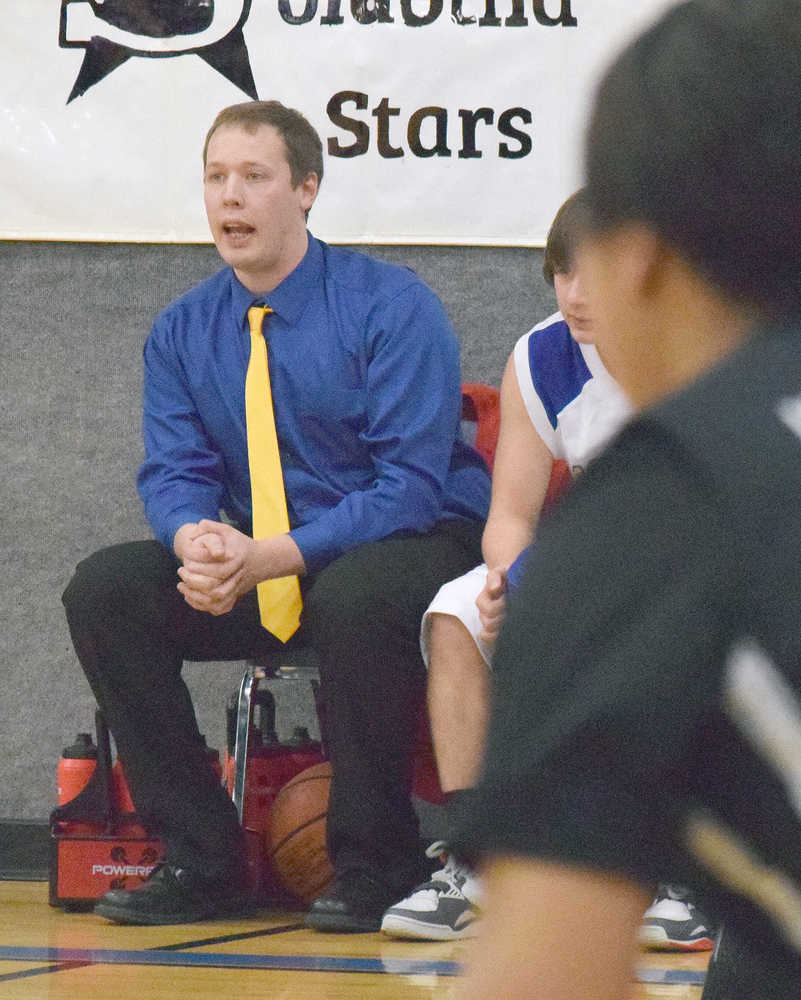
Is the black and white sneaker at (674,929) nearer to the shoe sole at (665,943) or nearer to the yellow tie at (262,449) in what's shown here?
the shoe sole at (665,943)

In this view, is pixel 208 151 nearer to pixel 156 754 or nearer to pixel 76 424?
pixel 76 424

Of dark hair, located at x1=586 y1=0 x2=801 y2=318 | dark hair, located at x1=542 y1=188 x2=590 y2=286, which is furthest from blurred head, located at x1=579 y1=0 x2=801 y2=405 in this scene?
dark hair, located at x1=542 y1=188 x2=590 y2=286

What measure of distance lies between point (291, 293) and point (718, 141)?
8.02 feet

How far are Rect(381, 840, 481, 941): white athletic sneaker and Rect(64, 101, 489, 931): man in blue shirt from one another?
0.10 metres

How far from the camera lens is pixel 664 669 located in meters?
0.43

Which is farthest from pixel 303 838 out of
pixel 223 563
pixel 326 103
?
pixel 326 103

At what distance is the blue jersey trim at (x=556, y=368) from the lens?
8.47 ft

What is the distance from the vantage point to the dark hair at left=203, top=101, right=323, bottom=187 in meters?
2.92

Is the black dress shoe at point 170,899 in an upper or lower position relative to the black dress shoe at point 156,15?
lower

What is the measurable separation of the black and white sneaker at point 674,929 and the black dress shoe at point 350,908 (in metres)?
0.43

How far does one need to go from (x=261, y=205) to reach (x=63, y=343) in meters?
0.79

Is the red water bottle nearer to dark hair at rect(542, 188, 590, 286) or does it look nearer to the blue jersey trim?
the blue jersey trim

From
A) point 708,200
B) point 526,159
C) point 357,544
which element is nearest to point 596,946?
point 708,200

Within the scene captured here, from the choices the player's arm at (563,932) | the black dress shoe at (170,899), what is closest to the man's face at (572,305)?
the black dress shoe at (170,899)
